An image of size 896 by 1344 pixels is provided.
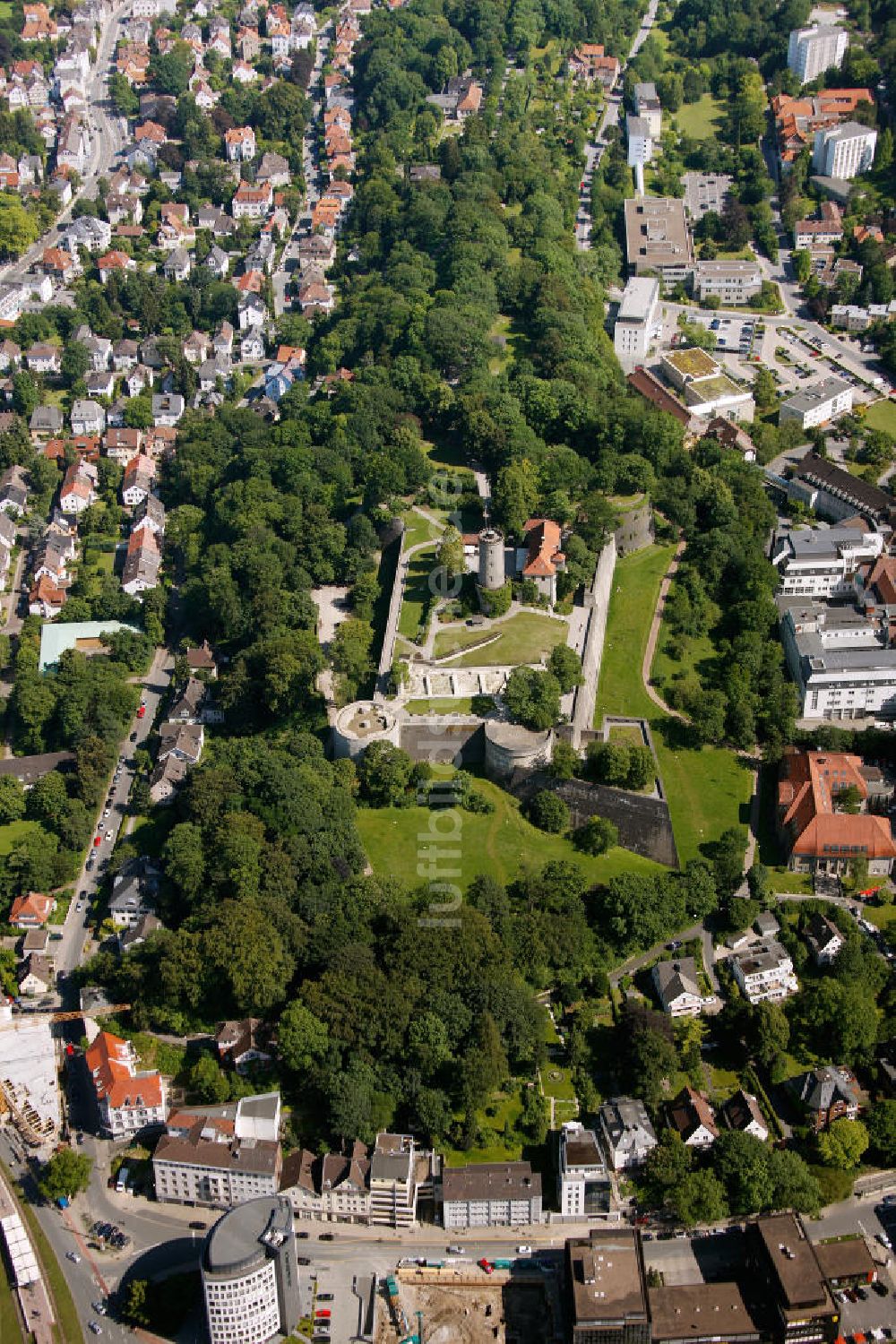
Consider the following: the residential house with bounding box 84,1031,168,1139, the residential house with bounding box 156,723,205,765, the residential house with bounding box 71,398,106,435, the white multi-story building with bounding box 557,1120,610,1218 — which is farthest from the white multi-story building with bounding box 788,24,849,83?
the residential house with bounding box 84,1031,168,1139

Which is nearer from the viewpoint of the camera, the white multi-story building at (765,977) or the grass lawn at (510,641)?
the white multi-story building at (765,977)

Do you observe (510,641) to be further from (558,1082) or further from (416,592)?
(558,1082)

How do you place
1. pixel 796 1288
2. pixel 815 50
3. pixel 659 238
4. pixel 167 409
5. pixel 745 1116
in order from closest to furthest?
pixel 796 1288, pixel 745 1116, pixel 167 409, pixel 659 238, pixel 815 50

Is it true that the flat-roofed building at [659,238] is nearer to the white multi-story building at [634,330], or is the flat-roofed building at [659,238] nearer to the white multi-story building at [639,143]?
the white multi-story building at [639,143]

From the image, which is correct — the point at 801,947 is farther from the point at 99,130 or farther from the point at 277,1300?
the point at 99,130

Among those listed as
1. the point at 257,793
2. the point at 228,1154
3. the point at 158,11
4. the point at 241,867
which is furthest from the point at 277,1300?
the point at 158,11

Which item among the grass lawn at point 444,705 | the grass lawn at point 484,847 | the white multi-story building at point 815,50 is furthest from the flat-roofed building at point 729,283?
the grass lawn at point 484,847

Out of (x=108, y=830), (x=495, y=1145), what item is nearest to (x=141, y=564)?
(x=108, y=830)
